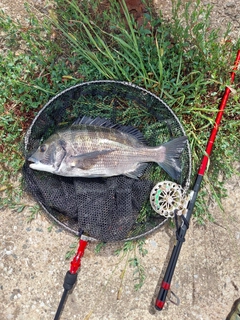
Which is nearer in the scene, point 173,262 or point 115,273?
point 173,262

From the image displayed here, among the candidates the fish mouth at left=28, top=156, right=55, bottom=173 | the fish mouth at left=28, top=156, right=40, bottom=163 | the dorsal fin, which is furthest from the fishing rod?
the fish mouth at left=28, top=156, right=40, bottom=163

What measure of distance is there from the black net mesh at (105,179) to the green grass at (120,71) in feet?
0.50

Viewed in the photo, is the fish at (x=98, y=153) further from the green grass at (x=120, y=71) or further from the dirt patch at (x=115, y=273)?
the dirt patch at (x=115, y=273)

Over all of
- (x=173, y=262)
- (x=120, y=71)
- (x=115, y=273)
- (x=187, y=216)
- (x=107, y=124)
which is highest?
(x=120, y=71)

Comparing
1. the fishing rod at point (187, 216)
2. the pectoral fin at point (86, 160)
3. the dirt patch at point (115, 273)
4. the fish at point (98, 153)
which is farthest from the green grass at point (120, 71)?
the pectoral fin at point (86, 160)

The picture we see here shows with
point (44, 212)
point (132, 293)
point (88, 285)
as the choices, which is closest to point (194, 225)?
point (132, 293)

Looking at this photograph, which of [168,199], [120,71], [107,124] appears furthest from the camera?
[120,71]

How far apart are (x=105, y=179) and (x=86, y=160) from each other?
275 mm

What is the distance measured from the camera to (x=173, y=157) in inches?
111

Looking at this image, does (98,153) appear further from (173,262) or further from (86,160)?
(173,262)

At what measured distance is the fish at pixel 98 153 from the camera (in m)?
2.75

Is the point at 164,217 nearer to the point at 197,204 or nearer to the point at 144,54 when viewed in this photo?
the point at 197,204

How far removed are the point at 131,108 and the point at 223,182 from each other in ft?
3.42

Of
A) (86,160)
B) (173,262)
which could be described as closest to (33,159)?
(86,160)
